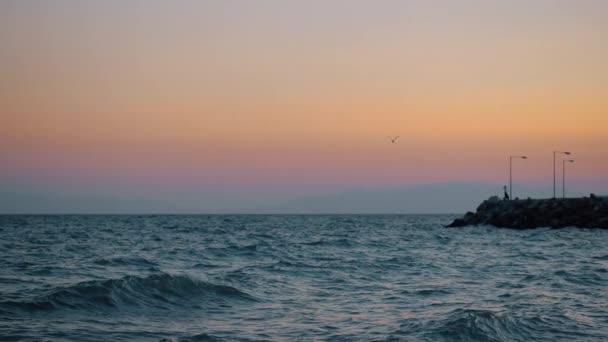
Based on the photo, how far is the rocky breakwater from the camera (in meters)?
63.7

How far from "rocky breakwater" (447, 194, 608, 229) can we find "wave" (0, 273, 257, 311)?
5001 centimetres

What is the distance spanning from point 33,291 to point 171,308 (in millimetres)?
4021

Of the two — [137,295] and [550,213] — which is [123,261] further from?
[550,213]

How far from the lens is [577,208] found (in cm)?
6719

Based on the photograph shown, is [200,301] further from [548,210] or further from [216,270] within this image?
[548,210]

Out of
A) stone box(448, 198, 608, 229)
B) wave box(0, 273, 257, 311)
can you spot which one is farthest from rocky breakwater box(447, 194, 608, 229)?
wave box(0, 273, 257, 311)

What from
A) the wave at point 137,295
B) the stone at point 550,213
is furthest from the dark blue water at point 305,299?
the stone at point 550,213

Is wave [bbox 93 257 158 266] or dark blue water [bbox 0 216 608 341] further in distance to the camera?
wave [bbox 93 257 158 266]

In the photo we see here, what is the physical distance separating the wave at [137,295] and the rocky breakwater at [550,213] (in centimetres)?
5001

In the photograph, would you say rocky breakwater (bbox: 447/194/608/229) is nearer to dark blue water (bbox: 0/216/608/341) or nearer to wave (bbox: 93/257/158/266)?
dark blue water (bbox: 0/216/608/341)

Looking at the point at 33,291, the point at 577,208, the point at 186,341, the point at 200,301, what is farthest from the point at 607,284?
the point at 577,208

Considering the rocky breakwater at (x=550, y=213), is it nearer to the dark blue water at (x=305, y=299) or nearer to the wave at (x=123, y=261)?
the dark blue water at (x=305, y=299)

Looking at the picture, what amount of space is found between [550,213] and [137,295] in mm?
57833

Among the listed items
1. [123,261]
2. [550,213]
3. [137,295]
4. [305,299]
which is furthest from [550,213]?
[137,295]
